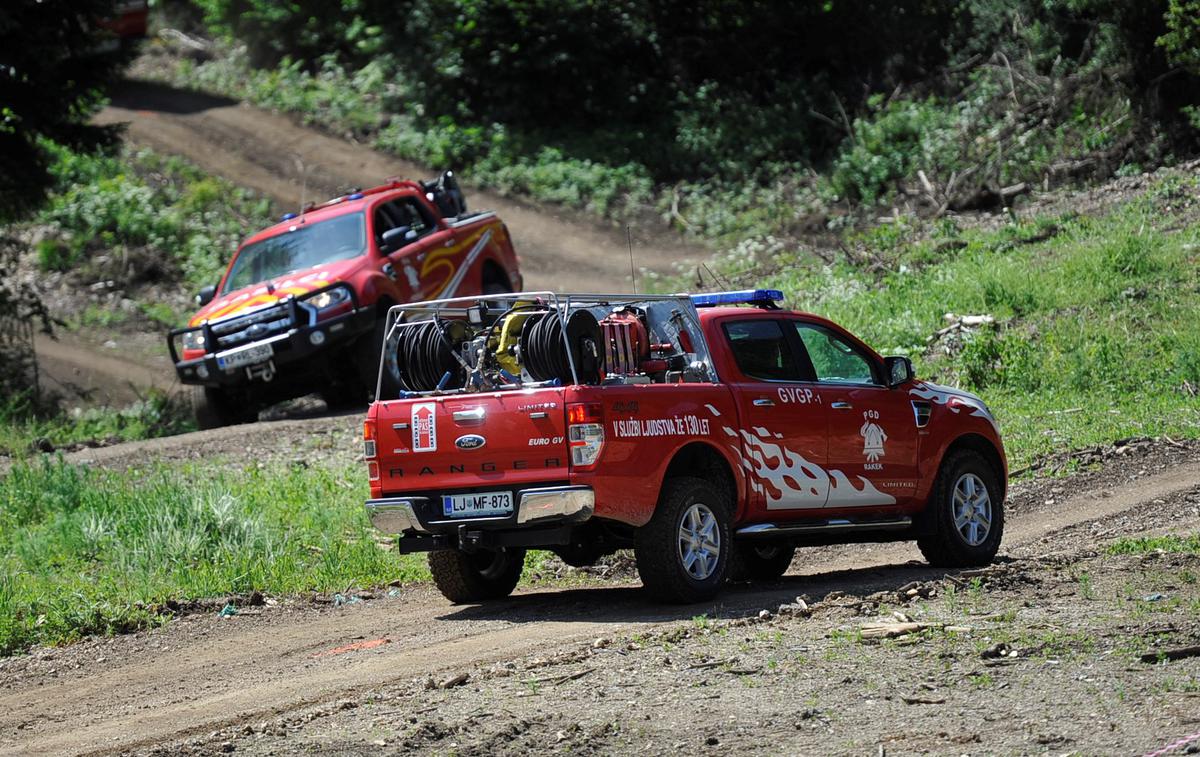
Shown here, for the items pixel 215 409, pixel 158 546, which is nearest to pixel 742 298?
pixel 158 546

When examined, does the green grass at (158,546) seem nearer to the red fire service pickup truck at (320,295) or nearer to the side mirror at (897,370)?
the red fire service pickup truck at (320,295)

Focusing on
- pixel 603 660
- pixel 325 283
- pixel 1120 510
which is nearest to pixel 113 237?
pixel 325 283

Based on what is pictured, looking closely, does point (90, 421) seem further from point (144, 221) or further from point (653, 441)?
point (653, 441)

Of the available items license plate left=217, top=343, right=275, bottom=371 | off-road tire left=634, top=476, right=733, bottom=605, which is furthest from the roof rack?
license plate left=217, top=343, right=275, bottom=371

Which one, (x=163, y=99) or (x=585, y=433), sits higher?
(x=163, y=99)

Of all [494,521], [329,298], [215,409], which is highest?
[329,298]

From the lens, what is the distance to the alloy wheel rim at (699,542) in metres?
8.84

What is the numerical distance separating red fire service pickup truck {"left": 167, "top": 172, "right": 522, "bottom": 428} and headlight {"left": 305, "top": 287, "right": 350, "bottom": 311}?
1 cm

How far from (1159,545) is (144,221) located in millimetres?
22024

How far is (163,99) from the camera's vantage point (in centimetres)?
3516

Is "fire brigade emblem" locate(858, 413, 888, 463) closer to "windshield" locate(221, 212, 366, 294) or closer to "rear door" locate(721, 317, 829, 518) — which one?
"rear door" locate(721, 317, 829, 518)

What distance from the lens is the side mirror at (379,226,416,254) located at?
57.2 ft

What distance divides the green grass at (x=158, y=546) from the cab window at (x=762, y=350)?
319 centimetres

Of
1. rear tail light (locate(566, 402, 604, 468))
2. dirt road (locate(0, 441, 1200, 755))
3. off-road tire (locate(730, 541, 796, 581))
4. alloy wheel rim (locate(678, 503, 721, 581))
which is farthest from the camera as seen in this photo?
off-road tire (locate(730, 541, 796, 581))
